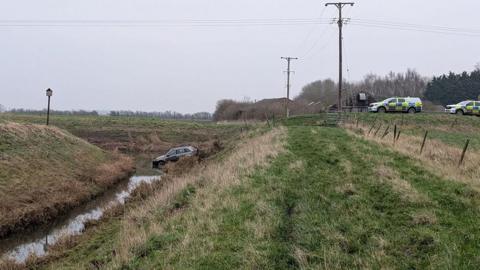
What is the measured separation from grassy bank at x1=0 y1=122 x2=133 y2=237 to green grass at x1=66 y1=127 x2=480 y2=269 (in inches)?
290

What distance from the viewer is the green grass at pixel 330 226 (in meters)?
6.63

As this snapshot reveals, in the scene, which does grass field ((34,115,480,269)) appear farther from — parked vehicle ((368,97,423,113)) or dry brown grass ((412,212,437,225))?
parked vehicle ((368,97,423,113))

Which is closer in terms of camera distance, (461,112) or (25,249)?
(25,249)

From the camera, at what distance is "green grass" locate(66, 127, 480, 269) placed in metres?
6.63

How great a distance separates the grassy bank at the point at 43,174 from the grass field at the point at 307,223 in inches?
194

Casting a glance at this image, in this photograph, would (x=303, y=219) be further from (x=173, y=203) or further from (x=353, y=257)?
(x=173, y=203)

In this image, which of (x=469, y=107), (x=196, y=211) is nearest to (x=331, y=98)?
(x=469, y=107)

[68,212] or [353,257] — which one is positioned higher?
[353,257]

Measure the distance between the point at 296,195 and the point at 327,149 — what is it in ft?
24.0

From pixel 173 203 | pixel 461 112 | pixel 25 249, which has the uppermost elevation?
pixel 461 112

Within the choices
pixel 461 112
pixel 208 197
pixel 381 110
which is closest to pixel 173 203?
pixel 208 197

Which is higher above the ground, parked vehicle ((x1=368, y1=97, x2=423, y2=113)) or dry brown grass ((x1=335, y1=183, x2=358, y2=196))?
parked vehicle ((x1=368, y1=97, x2=423, y2=113))

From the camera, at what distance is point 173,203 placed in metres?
11.9

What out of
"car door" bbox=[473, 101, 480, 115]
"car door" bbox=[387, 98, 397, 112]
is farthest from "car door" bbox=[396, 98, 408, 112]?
"car door" bbox=[473, 101, 480, 115]
